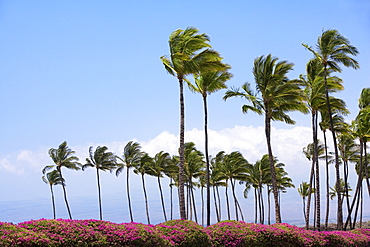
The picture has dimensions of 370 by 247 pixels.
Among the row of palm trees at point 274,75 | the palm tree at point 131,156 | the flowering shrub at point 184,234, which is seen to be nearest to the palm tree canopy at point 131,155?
the palm tree at point 131,156

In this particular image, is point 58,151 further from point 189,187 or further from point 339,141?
point 339,141

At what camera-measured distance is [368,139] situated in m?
36.2

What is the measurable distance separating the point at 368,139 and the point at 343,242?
680 inches

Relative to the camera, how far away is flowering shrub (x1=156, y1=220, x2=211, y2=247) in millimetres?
14820

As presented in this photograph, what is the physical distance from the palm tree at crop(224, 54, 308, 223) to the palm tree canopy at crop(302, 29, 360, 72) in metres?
5.57

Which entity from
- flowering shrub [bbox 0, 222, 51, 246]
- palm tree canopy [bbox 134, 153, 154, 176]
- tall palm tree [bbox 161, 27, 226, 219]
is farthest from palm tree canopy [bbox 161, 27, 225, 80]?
palm tree canopy [bbox 134, 153, 154, 176]

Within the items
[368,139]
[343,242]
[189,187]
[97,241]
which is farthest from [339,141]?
[97,241]

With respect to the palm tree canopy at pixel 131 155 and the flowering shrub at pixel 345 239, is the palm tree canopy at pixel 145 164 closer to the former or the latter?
the palm tree canopy at pixel 131 155

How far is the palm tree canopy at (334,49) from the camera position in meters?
31.9

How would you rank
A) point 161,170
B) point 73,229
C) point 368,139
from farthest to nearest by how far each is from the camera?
1. point 161,170
2. point 368,139
3. point 73,229

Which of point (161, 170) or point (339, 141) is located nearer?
point (339, 141)

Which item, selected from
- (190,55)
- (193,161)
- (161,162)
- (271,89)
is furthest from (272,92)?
(161,162)

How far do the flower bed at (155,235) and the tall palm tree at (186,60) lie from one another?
24.6ft

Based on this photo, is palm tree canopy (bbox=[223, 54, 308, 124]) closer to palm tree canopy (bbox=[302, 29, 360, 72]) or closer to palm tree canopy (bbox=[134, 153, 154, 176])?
palm tree canopy (bbox=[302, 29, 360, 72])
